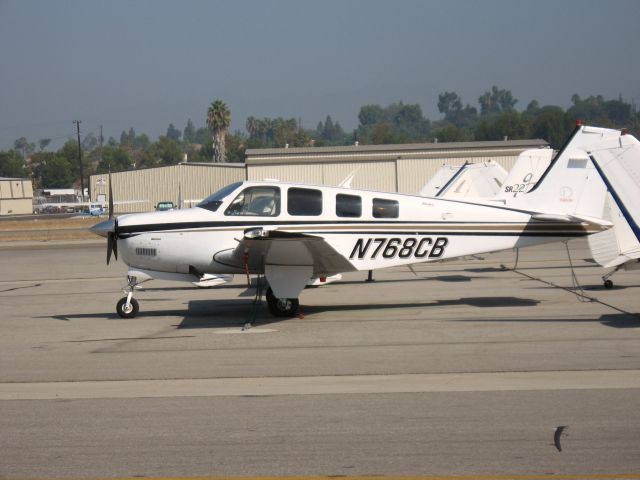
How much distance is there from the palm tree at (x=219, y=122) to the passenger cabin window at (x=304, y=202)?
94329mm

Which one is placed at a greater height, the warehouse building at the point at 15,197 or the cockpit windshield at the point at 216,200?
the cockpit windshield at the point at 216,200

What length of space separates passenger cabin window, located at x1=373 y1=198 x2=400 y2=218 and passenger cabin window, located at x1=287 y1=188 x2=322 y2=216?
950 mm

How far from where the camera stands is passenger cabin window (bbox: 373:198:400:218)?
13.3m

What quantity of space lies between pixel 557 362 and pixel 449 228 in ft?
15.1

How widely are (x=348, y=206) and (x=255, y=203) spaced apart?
1.56 m

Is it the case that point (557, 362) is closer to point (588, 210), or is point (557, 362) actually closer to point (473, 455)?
point (473, 455)

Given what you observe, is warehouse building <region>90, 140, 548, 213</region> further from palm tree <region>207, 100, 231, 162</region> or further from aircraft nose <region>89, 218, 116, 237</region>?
palm tree <region>207, 100, 231, 162</region>

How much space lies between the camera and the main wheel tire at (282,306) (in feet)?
43.6

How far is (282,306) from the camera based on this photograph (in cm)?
1330

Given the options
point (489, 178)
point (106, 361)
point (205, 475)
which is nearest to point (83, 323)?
point (106, 361)

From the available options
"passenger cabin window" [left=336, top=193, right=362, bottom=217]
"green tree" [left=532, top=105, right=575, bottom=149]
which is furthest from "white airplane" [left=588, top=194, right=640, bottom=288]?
"green tree" [left=532, top=105, right=575, bottom=149]

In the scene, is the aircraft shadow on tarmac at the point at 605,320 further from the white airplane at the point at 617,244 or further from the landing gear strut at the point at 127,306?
the landing gear strut at the point at 127,306

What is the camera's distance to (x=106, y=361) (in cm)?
1000

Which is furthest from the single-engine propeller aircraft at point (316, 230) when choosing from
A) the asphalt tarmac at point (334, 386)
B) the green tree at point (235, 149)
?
the green tree at point (235, 149)
